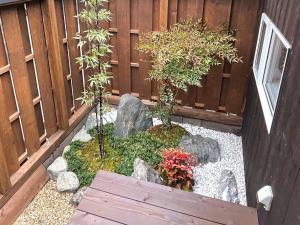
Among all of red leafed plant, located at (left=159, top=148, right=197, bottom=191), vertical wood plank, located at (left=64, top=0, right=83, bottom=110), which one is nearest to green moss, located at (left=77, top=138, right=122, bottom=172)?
red leafed plant, located at (left=159, top=148, right=197, bottom=191)

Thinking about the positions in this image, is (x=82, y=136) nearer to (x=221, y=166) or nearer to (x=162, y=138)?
(x=162, y=138)

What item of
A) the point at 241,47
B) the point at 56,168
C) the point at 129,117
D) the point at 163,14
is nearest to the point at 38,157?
the point at 56,168

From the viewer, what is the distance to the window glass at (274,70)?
7.95 feet

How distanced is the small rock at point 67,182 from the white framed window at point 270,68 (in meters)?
2.11

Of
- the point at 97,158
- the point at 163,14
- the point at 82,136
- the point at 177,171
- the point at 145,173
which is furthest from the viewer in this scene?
the point at 82,136

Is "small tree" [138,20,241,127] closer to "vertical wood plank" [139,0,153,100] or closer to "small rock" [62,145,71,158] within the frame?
"vertical wood plank" [139,0,153,100]

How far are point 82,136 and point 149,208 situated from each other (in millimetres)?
2049

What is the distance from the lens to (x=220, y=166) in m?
3.56

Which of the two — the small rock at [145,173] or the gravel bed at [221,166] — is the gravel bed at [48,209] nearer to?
the small rock at [145,173]

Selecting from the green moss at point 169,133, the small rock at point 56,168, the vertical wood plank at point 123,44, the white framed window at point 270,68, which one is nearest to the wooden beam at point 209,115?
the green moss at point 169,133

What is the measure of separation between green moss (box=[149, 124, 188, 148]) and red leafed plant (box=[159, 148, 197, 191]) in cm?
57

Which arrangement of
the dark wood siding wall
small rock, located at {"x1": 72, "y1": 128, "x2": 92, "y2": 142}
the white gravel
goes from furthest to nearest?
small rock, located at {"x1": 72, "y1": 128, "x2": 92, "y2": 142}, the white gravel, the dark wood siding wall

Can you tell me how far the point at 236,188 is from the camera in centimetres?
305

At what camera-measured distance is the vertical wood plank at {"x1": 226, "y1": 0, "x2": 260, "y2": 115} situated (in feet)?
11.6
